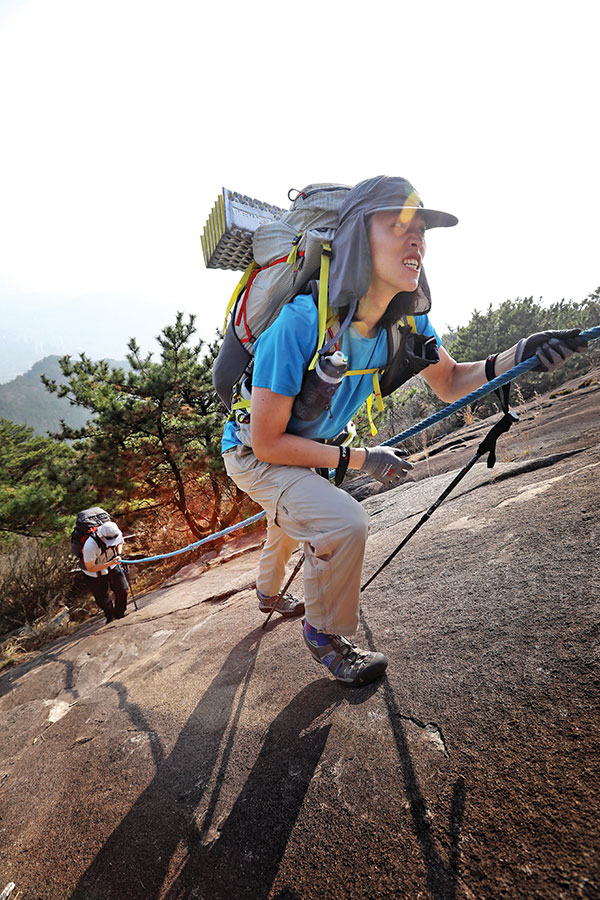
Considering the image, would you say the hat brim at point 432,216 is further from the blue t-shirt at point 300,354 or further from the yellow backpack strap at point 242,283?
the yellow backpack strap at point 242,283

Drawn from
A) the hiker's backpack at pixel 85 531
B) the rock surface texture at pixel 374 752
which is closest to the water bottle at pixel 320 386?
the rock surface texture at pixel 374 752

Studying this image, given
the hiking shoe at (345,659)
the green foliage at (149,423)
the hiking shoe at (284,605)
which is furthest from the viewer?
the green foliage at (149,423)

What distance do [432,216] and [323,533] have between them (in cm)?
158

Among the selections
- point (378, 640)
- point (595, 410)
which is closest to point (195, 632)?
point (378, 640)

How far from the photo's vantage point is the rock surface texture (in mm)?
1190

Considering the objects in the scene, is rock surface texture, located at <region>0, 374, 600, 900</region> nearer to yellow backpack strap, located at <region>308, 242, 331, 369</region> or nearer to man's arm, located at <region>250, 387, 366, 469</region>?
man's arm, located at <region>250, 387, 366, 469</region>

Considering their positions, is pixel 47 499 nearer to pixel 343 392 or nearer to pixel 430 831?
pixel 343 392

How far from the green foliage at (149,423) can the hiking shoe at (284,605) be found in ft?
18.4

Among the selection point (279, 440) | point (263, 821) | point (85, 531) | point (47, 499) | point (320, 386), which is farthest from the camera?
point (47, 499)

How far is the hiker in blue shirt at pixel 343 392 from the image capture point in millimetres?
1834

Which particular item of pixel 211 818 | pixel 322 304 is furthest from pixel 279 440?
pixel 211 818

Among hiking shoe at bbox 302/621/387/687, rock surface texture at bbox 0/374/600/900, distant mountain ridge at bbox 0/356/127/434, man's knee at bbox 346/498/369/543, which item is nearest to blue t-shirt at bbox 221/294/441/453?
man's knee at bbox 346/498/369/543

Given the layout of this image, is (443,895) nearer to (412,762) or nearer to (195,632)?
(412,762)

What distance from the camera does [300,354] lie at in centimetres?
183
